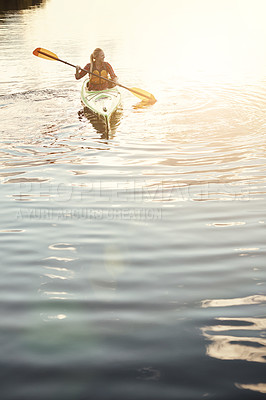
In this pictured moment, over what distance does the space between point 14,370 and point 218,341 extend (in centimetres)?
122

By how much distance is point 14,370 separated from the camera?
244 cm

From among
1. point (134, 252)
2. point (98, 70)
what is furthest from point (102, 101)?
point (134, 252)

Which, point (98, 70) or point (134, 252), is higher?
point (98, 70)

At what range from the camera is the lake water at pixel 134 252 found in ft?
7.95

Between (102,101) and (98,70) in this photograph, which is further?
(98,70)

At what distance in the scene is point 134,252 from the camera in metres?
3.93

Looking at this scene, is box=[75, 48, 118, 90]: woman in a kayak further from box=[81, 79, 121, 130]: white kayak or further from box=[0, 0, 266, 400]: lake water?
box=[0, 0, 266, 400]: lake water

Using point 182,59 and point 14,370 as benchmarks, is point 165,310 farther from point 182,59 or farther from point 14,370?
point 182,59

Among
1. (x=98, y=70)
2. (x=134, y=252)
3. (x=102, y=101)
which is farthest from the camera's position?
(x=98, y=70)

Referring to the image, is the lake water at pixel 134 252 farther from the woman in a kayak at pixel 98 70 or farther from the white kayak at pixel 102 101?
the woman in a kayak at pixel 98 70

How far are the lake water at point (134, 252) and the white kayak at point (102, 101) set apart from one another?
1.00ft

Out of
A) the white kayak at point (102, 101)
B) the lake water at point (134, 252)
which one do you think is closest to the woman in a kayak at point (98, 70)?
the white kayak at point (102, 101)

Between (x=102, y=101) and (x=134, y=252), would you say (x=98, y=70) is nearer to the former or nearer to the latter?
(x=102, y=101)

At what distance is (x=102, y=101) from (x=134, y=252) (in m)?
6.29
